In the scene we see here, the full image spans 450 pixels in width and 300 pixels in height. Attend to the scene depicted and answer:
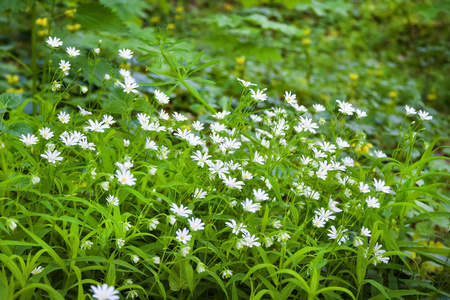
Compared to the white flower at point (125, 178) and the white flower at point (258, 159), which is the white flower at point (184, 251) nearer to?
the white flower at point (125, 178)

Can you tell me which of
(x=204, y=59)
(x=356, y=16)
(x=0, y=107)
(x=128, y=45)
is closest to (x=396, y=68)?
(x=356, y=16)

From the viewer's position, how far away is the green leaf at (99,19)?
2.19 meters

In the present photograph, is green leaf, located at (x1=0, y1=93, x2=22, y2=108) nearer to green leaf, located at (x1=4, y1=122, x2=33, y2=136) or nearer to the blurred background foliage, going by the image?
green leaf, located at (x1=4, y1=122, x2=33, y2=136)

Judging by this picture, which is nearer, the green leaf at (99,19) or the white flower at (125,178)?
the white flower at (125,178)

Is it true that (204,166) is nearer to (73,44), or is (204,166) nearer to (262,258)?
(262,258)

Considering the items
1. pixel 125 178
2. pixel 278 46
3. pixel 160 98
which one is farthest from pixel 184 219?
pixel 278 46

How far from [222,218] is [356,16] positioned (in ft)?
18.1

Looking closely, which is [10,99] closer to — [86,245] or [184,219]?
[86,245]

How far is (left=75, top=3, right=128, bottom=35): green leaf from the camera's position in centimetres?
219

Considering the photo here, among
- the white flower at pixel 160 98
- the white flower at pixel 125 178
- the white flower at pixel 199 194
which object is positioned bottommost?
the white flower at pixel 199 194

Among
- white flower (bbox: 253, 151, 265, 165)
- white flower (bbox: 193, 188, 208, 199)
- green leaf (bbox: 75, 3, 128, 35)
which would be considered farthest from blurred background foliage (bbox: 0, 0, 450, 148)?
white flower (bbox: 193, 188, 208, 199)

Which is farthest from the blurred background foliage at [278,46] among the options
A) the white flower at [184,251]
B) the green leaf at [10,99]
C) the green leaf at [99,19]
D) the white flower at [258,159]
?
the white flower at [184,251]

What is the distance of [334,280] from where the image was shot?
51.8 inches

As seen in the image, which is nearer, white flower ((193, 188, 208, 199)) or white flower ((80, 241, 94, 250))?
white flower ((80, 241, 94, 250))
